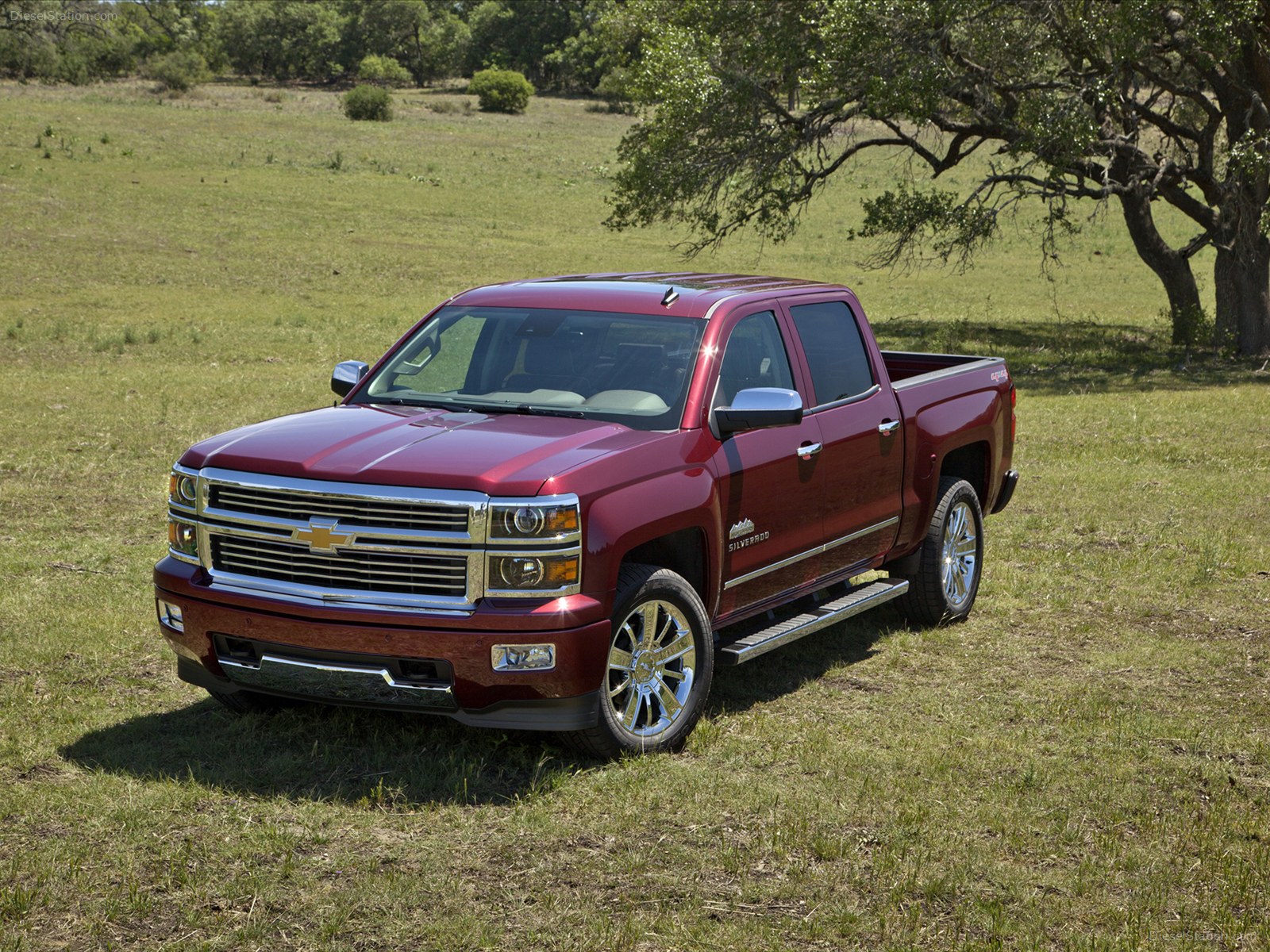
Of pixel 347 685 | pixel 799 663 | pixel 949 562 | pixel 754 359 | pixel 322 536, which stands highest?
pixel 754 359

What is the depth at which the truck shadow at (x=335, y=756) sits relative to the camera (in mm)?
5463

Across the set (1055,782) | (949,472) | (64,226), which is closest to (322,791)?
(1055,782)

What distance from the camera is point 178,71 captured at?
6475 centimetres

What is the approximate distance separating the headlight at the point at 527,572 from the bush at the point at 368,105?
57539mm

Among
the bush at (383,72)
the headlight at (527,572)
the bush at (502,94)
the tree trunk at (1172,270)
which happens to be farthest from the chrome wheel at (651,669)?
the bush at (383,72)

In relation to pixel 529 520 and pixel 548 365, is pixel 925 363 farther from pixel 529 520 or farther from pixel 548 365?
pixel 529 520

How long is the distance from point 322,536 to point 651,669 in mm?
1408

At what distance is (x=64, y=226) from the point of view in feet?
101

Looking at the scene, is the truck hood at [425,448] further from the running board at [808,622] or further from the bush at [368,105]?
the bush at [368,105]

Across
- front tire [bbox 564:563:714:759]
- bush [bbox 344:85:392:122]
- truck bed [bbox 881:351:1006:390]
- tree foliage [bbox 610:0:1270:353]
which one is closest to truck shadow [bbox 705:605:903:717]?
front tire [bbox 564:563:714:759]

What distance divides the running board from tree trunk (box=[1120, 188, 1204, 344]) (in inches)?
669

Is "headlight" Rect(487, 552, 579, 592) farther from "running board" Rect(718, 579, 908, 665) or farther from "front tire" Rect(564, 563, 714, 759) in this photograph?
"running board" Rect(718, 579, 908, 665)

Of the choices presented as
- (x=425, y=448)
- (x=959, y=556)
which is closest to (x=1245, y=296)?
(x=959, y=556)

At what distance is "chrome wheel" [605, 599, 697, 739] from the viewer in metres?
5.73
